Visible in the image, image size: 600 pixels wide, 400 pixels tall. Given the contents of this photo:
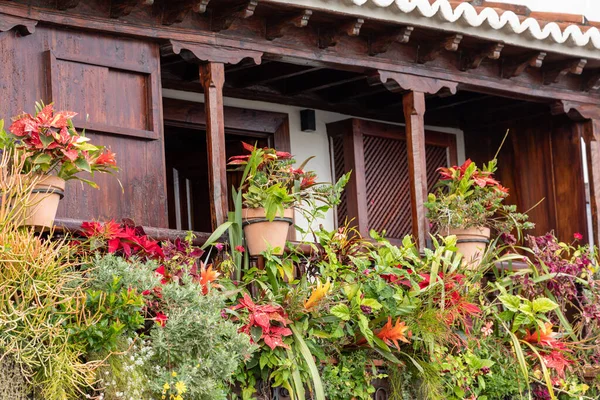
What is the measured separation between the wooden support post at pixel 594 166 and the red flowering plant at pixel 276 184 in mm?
3286

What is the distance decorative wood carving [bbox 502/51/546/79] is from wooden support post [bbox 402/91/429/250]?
101cm

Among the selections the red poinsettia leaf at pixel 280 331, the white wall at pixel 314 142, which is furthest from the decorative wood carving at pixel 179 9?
the red poinsettia leaf at pixel 280 331

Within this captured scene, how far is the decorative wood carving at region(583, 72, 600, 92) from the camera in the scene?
11258mm

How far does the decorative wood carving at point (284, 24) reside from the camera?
30.5 feet

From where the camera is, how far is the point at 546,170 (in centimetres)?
1176

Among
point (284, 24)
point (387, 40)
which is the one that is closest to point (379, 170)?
point (387, 40)

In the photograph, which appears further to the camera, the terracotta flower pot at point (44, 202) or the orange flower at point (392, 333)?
the orange flower at point (392, 333)

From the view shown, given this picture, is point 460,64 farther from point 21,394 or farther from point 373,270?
point 21,394

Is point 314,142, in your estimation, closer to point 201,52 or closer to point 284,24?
point 284,24

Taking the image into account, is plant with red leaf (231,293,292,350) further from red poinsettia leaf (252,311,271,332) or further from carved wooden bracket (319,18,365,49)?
carved wooden bracket (319,18,365,49)

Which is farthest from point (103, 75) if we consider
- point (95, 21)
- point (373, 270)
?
point (373, 270)

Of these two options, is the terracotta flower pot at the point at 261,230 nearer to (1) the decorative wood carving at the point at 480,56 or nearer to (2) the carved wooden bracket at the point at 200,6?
(2) the carved wooden bracket at the point at 200,6

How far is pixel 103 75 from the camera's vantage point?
880 cm

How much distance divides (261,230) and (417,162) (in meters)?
2.00
